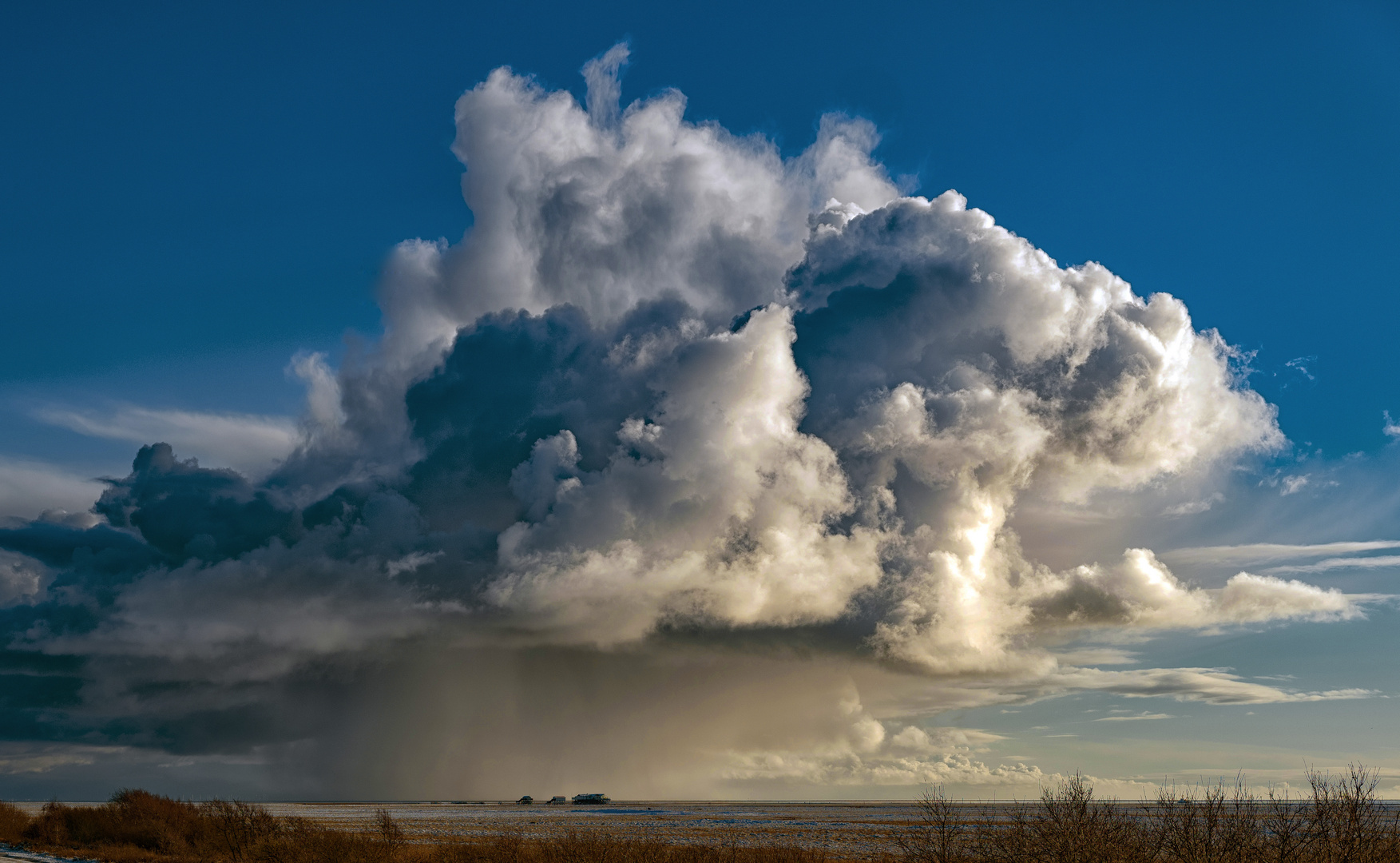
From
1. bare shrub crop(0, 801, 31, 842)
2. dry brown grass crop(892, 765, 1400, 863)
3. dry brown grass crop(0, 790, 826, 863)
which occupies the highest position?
dry brown grass crop(892, 765, 1400, 863)

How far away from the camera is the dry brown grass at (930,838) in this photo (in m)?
33.2

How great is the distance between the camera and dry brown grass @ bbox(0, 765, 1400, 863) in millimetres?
33188

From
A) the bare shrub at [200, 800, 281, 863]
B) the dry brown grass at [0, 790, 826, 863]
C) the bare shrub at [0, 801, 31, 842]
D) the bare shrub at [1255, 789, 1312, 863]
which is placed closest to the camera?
the bare shrub at [1255, 789, 1312, 863]

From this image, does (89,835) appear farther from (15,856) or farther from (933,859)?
(933,859)

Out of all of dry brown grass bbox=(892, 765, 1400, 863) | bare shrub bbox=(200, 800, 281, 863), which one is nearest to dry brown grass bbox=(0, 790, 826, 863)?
bare shrub bbox=(200, 800, 281, 863)

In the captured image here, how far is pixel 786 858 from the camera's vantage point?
63250 mm

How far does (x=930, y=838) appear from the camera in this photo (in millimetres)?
41250

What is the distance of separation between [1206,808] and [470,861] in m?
46.7

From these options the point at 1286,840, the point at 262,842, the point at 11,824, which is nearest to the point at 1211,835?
the point at 1286,840

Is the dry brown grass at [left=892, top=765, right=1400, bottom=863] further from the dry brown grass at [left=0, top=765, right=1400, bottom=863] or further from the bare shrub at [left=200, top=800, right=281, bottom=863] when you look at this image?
the bare shrub at [left=200, top=800, right=281, bottom=863]

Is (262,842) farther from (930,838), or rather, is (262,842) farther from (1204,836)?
(1204,836)

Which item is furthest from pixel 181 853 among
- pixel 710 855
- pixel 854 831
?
pixel 854 831

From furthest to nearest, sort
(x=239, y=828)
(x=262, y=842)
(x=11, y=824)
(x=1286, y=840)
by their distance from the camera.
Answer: (x=11, y=824) → (x=239, y=828) → (x=262, y=842) → (x=1286, y=840)

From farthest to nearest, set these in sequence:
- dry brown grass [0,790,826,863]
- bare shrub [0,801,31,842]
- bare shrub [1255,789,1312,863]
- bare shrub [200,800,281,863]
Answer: bare shrub [0,801,31,842]
bare shrub [200,800,281,863]
dry brown grass [0,790,826,863]
bare shrub [1255,789,1312,863]
